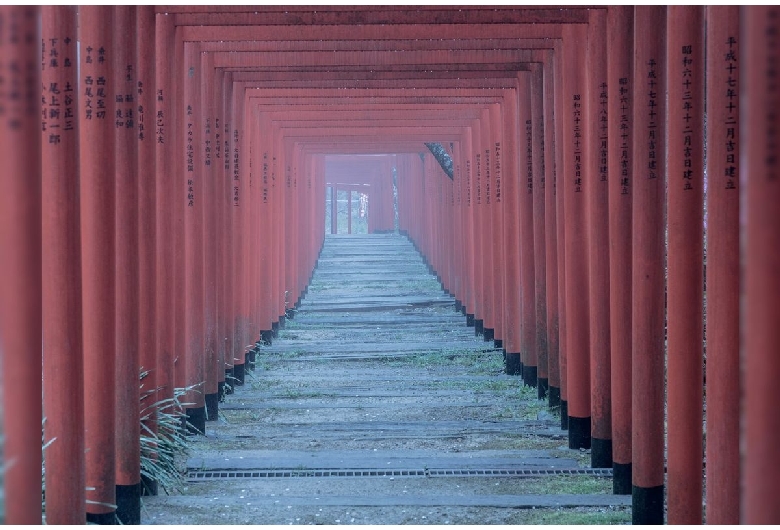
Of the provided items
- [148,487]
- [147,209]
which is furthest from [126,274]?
[148,487]

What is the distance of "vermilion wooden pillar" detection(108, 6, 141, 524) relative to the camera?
5.35 m

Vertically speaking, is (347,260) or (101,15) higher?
(101,15)

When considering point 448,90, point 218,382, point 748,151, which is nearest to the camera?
point 748,151

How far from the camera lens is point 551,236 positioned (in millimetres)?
8242

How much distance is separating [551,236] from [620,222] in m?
2.28

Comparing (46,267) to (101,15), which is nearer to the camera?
(46,267)

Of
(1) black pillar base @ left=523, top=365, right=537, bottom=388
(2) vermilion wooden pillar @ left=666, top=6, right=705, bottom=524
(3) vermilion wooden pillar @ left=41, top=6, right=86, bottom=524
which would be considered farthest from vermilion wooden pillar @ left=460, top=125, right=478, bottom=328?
(3) vermilion wooden pillar @ left=41, top=6, right=86, bottom=524

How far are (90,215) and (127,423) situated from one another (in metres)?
1.19

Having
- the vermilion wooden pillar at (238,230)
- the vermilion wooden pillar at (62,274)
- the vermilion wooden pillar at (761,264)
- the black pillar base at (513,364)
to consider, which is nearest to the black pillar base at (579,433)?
the black pillar base at (513,364)

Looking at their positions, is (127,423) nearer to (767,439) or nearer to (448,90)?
(767,439)

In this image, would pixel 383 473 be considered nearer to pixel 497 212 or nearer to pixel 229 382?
pixel 229 382

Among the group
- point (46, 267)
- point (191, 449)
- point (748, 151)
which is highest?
point (748, 151)

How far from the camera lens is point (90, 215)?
16.1ft

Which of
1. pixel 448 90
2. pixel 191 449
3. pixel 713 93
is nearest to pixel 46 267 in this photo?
pixel 713 93
